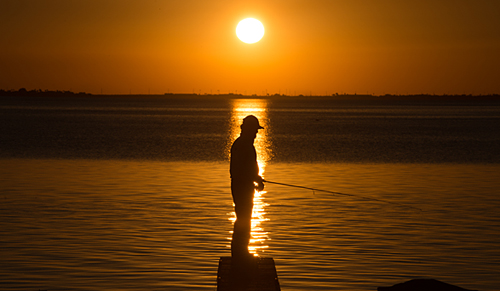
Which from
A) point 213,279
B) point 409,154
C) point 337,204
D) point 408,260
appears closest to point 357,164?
point 409,154

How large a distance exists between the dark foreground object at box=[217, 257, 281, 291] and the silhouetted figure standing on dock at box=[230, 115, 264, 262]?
5.7 inches

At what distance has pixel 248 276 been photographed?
862 cm

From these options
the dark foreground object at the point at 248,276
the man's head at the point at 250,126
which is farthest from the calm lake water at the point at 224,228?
the man's head at the point at 250,126

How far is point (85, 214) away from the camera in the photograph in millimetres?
15305

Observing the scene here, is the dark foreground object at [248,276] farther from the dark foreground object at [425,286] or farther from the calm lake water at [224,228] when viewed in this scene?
the dark foreground object at [425,286]

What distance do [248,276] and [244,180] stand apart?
1.26m

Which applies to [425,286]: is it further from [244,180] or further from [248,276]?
[244,180]

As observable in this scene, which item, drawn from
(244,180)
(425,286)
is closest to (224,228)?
(244,180)

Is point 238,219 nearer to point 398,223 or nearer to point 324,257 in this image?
point 324,257

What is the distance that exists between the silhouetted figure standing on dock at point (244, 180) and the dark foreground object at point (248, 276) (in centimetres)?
14

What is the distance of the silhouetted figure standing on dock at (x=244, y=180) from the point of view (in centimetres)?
891

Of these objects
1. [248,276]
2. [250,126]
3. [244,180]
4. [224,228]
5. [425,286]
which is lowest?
[425,286]

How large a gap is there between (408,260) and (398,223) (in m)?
3.57

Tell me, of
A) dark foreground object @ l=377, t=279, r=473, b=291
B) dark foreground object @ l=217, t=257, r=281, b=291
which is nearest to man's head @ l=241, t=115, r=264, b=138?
dark foreground object @ l=217, t=257, r=281, b=291
